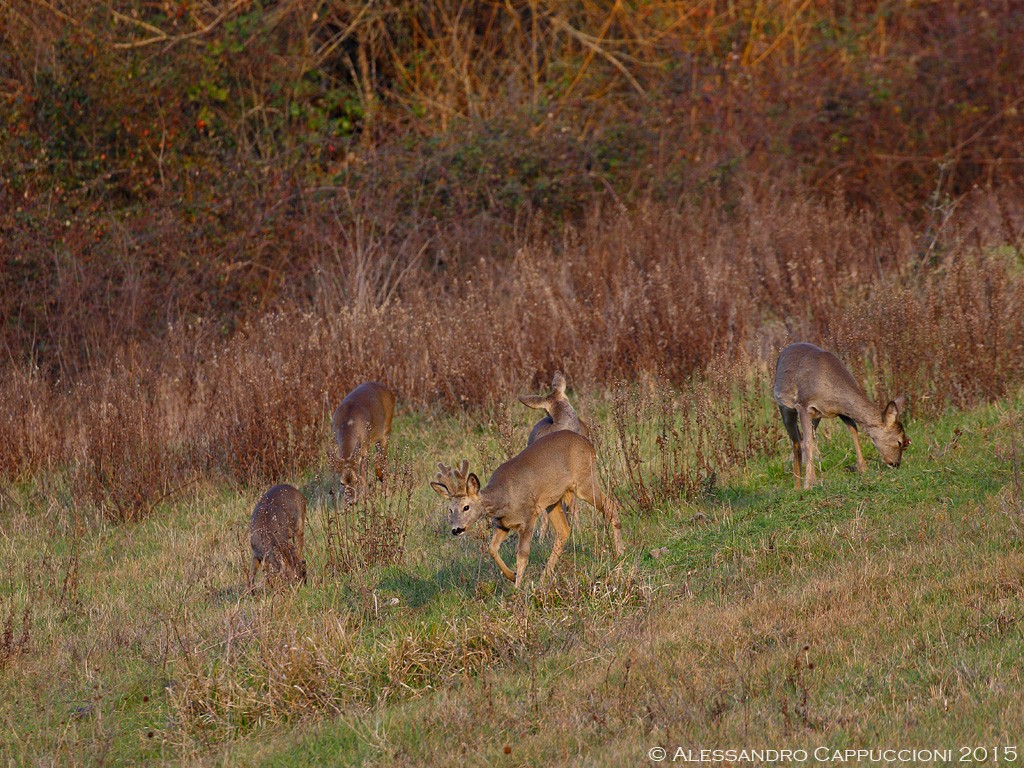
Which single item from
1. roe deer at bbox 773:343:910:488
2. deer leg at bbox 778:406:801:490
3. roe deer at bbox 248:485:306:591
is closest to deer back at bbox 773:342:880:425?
roe deer at bbox 773:343:910:488

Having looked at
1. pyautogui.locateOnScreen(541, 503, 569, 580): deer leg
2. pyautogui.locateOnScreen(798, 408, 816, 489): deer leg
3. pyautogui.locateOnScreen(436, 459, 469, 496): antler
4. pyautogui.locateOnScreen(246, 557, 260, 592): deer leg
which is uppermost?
pyautogui.locateOnScreen(436, 459, 469, 496): antler

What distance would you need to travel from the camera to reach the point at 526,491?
7930 mm

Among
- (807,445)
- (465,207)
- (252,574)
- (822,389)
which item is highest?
(465,207)

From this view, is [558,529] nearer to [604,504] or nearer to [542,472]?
[604,504]

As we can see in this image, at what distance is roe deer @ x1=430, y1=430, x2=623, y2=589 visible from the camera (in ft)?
25.6

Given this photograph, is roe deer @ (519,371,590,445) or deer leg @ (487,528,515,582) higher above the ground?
roe deer @ (519,371,590,445)

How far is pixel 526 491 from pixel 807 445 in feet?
7.78

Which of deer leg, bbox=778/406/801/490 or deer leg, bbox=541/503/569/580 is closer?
deer leg, bbox=541/503/569/580

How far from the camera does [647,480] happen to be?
391 inches

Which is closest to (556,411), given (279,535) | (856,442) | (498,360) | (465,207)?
(856,442)

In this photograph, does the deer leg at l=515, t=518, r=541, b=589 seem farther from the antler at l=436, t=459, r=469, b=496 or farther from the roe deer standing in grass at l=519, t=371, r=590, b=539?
the roe deer standing in grass at l=519, t=371, r=590, b=539

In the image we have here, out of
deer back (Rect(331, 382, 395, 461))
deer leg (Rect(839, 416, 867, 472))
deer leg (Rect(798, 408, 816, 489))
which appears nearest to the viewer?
deer leg (Rect(798, 408, 816, 489))

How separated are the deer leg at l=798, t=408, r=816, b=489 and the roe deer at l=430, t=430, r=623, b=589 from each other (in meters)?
1.60

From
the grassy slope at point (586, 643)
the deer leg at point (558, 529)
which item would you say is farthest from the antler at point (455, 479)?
the deer leg at point (558, 529)
